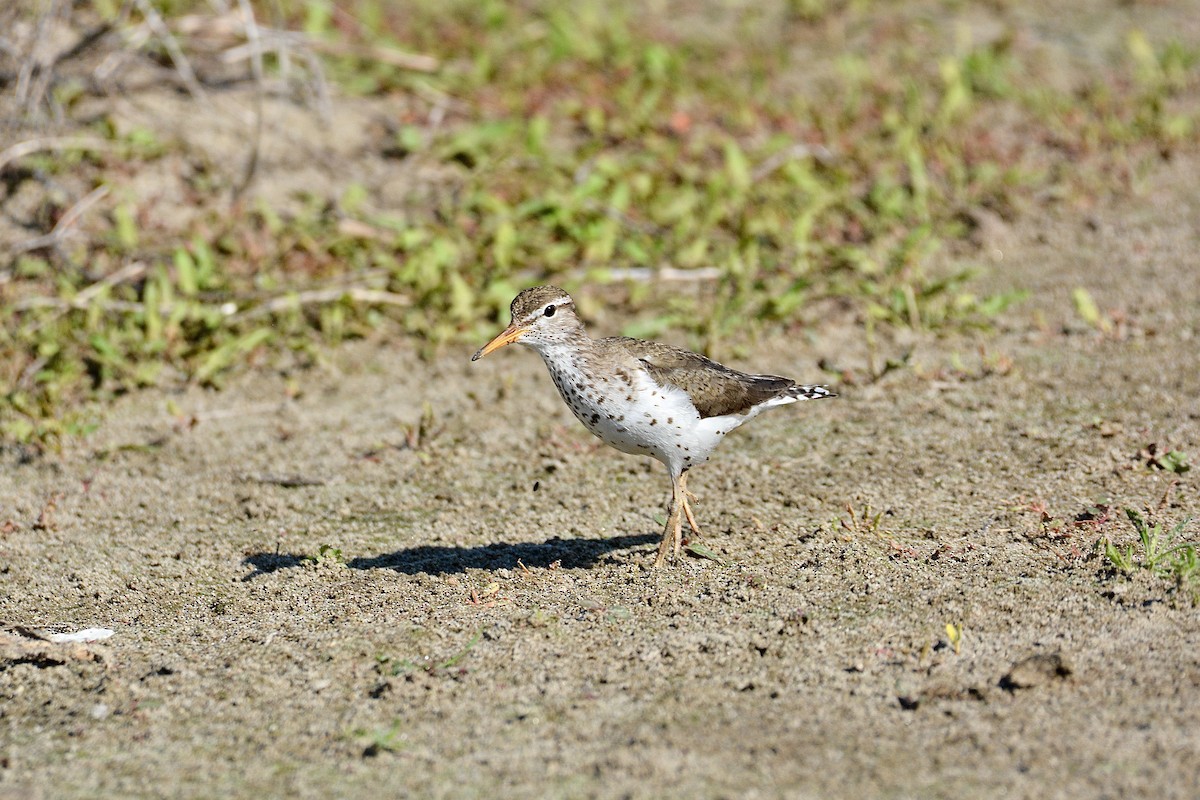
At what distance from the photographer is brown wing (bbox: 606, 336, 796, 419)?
224 inches

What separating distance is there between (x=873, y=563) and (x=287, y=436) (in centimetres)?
340

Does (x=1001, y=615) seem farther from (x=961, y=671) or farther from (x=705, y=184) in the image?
(x=705, y=184)

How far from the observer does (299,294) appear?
8.41 m

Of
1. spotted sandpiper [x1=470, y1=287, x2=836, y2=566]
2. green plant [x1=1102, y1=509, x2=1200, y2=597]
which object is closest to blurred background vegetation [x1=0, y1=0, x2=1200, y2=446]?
spotted sandpiper [x1=470, y1=287, x2=836, y2=566]

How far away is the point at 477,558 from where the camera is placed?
5.82m

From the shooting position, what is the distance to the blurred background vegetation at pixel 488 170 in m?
8.22

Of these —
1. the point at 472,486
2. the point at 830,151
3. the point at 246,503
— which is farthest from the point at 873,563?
the point at 830,151

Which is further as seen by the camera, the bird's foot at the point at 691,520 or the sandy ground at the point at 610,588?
the bird's foot at the point at 691,520

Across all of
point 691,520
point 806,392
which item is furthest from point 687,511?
point 806,392

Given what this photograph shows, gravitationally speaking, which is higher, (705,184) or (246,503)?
(705,184)

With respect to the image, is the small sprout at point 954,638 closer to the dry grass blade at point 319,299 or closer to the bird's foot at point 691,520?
the bird's foot at point 691,520

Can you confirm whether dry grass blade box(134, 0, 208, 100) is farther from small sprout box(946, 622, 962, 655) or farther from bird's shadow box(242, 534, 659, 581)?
small sprout box(946, 622, 962, 655)

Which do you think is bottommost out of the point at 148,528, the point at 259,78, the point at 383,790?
the point at 148,528

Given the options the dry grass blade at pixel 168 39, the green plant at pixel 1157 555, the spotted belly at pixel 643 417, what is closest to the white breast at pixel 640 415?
the spotted belly at pixel 643 417
